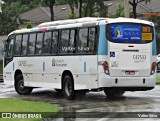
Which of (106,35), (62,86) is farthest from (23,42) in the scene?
(106,35)

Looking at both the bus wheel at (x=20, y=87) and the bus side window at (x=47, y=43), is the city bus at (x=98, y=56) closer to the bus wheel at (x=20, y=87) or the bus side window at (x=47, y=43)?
the bus side window at (x=47, y=43)

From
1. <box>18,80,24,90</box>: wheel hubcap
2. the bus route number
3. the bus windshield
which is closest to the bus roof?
the bus windshield

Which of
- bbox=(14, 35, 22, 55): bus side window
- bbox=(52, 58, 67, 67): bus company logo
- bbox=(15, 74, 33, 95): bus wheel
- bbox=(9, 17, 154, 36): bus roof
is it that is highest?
bbox=(9, 17, 154, 36): bus roof

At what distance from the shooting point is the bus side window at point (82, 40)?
58.9ft

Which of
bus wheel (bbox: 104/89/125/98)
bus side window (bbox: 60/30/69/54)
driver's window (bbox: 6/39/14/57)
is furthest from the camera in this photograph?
driver's window (bbox: 6/39/14/57)

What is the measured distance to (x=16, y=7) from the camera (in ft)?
347

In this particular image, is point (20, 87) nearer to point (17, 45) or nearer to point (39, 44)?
point (17, 45)

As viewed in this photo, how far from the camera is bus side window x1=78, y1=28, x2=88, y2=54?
17938mm

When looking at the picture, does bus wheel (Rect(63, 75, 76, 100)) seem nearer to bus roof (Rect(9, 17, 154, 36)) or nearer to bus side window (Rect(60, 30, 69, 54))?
bus side window (Rect(60, 30, 69, 54))

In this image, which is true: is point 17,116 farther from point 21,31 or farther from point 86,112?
point 21,31

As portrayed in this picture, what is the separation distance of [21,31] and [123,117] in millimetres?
10423

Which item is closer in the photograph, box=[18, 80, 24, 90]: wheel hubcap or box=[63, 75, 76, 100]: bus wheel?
box=[63, 75, 76, 100]: bus wheel

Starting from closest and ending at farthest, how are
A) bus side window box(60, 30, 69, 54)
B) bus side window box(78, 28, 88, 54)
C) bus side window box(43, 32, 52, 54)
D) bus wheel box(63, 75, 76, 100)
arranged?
1. bus side window box(78, 28, 88, 54)
2. bus wheel box(63, 75, 76, 100)
3. bus side window box(60, 30, 69, 54)
4. bus side window box(43, 32, 52, 54)

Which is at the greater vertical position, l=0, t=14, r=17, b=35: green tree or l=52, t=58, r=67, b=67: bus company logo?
l=0, t=14, r=17, b=35: green tree
